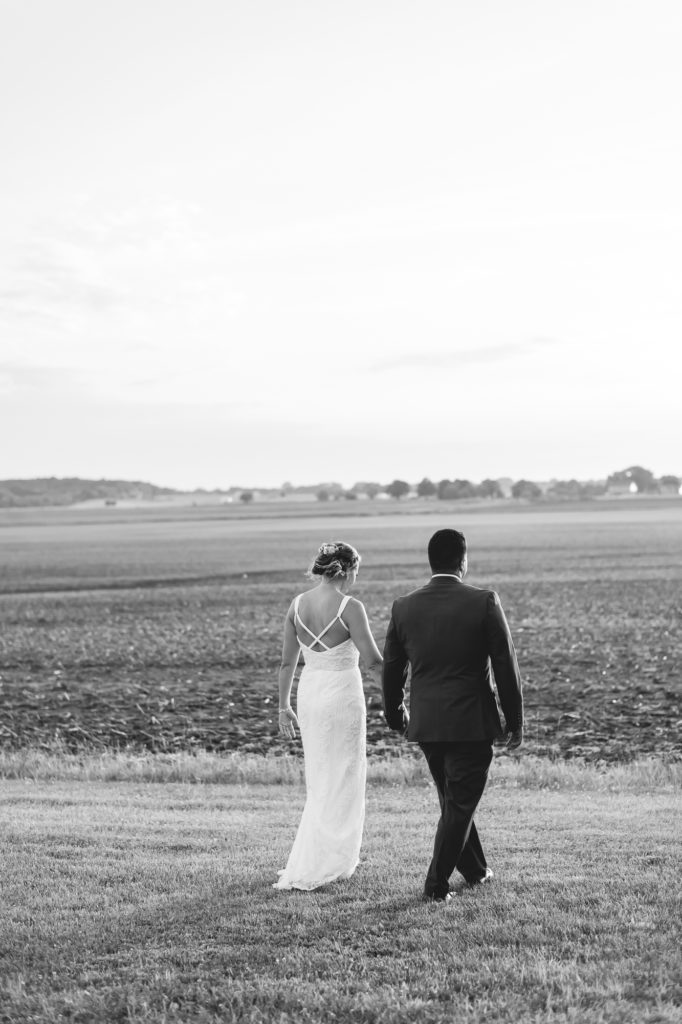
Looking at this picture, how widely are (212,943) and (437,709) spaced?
6.92 ft

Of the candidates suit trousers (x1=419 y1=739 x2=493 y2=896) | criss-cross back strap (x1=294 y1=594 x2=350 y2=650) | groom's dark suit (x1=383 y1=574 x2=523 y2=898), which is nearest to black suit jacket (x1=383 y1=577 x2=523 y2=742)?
groom's dark suit (x1=383 y1=574 x2=523 y2=898)

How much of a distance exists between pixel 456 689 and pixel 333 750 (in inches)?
48.7

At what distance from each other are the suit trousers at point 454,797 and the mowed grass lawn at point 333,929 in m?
0.24

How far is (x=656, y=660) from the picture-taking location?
28.4 meters

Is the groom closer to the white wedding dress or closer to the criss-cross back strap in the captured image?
the criss-cross back strap

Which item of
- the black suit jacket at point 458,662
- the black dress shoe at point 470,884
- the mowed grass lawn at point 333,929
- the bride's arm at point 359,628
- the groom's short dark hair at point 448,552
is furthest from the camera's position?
the bride's arm at point 359,628

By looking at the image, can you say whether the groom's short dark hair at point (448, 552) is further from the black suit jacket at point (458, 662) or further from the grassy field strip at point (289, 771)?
the grassy field strip at point (289, 771)

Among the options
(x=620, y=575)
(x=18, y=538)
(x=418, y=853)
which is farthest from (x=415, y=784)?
(x=18, y=538)

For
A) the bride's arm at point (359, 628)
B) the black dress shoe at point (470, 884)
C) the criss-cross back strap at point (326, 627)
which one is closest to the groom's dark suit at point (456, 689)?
the black dress shoe at point (470, 884)

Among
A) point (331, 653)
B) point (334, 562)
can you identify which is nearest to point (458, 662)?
point (331, 653)

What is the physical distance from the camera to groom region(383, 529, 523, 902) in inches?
298

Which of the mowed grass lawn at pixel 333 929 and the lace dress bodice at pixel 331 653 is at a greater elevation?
the lace dress bodice at pixel 331 653

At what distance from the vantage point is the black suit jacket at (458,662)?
298 inches

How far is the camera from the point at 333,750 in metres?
8.35
